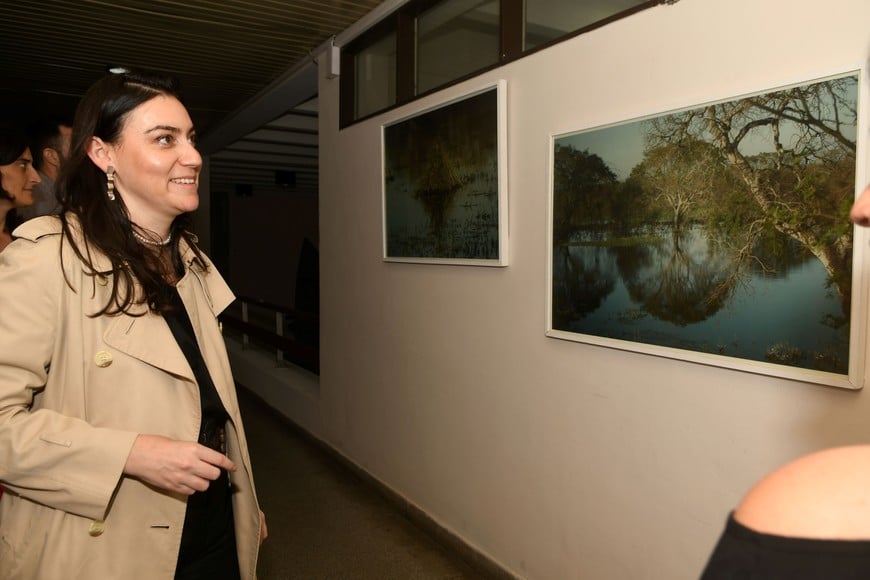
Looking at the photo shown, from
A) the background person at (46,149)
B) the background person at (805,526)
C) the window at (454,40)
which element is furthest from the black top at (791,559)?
the background person at (46,149)

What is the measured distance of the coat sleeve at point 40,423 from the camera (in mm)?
1107

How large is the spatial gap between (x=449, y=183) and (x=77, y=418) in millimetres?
2117

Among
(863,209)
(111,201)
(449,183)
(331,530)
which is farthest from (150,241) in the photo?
(331,530)

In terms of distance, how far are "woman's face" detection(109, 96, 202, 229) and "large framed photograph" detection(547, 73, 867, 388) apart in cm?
138

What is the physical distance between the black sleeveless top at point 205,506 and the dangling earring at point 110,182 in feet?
0.85

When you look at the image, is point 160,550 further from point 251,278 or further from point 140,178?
point 251,278

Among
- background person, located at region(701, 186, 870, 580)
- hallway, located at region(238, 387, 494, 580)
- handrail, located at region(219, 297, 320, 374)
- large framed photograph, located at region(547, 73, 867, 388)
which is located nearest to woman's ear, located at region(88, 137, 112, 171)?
background person, located at region(701, 186, 870, 580)

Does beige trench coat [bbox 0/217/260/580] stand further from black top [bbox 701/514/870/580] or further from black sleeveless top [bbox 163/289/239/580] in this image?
black top [bbox 701/514/870/580]

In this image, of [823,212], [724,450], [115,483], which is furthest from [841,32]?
[115,483]

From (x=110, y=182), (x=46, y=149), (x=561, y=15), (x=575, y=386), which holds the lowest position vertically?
(x=575, y=386)

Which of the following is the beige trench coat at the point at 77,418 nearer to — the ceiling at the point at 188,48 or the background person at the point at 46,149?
the background person at the point at 46,149

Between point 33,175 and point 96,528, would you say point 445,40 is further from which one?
point 96,528

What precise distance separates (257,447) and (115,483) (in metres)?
3.75

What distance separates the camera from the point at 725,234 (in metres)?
1.72
